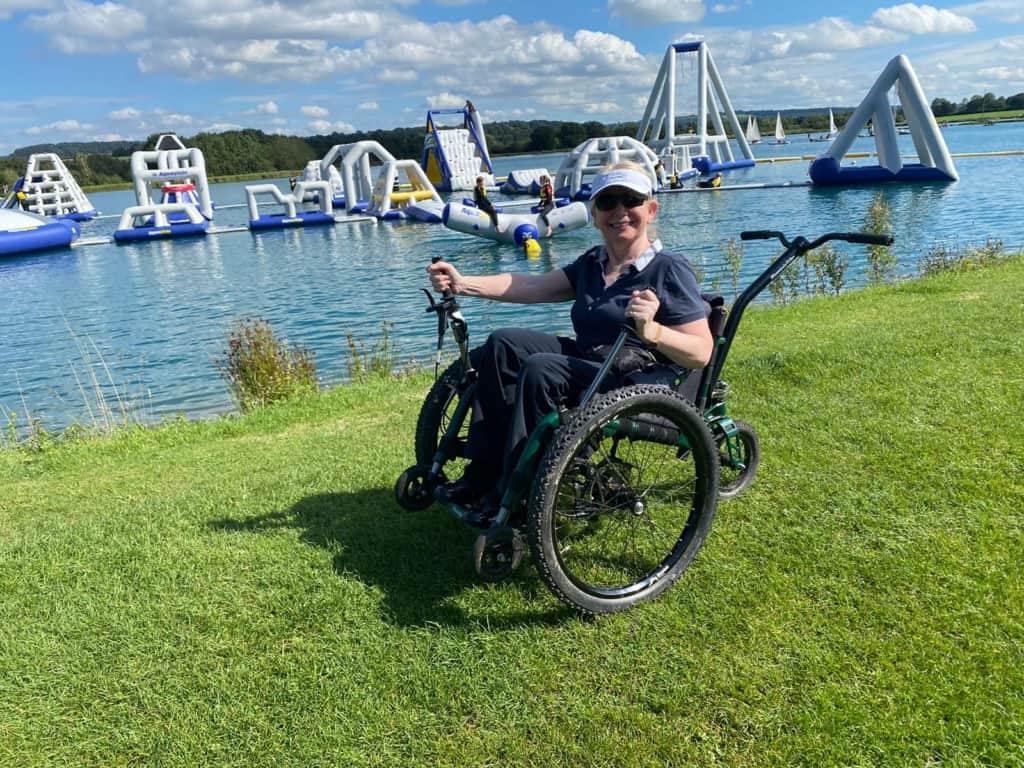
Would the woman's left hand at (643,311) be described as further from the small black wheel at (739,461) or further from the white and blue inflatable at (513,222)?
the white and blue inflatable at (513,222)

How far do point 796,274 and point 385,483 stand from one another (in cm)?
776

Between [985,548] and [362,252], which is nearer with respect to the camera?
[985,548]

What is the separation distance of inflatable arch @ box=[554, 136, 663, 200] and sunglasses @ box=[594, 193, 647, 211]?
102ft

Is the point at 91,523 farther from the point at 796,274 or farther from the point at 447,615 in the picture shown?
the point at 796,274

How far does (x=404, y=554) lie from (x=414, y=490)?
27 cm

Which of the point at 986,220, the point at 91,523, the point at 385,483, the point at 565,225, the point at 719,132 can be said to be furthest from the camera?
the point at 719,132

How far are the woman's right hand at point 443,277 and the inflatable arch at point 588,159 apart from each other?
31.0m

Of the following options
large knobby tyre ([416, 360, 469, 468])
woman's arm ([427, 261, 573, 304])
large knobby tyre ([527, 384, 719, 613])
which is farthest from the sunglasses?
large knobby tyre ([416, 360, 469, 468])

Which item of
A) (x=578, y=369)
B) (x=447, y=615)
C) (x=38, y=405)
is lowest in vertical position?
(x=38, y=405)

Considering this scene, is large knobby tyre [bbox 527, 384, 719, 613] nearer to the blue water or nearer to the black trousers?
the black trousers

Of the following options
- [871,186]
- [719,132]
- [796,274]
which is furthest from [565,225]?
[719,132]

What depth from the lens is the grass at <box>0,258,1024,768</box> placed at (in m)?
2.13

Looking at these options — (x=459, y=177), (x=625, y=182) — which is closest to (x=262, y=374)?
(x=625, y=182)

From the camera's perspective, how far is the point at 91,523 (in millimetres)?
3732
